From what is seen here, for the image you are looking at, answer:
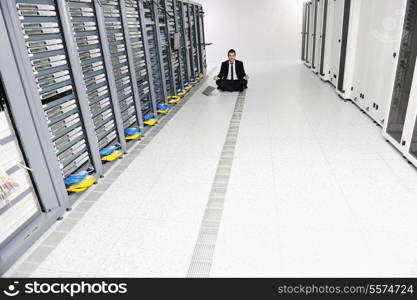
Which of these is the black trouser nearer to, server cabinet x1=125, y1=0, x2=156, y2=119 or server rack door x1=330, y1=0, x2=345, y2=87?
server rack door x1=330, y1=0, x2=345, y2=87

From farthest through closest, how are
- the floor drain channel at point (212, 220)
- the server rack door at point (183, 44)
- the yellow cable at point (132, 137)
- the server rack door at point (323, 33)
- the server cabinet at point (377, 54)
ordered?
the server rack door at point (323, 33)
the server rack door at point (183, 44)
the yellow cable at point (132, 137)
the server cabinet at point (377, 54)
the floor drain channel at point (212, 220)

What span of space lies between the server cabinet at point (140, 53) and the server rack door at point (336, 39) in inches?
176

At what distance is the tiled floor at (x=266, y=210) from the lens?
2.20m

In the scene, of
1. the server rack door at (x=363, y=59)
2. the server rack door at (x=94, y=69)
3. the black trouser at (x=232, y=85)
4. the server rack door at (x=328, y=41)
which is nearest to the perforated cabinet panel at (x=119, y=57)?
the server rack door at (x=94, y=69)

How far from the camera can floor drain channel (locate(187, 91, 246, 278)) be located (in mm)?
2183

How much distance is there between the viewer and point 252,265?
216cm

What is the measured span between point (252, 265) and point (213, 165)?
5.85 ft

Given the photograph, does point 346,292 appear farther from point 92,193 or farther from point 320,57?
point 320,57

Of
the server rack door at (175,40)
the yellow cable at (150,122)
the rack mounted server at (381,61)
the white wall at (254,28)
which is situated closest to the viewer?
the rack mounted server at (381,61)

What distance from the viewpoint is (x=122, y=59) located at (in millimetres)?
4344

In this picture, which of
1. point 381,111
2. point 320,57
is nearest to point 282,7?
point 320,57

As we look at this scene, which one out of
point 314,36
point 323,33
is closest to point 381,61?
point 323,33

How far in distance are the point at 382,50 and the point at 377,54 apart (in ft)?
0.72

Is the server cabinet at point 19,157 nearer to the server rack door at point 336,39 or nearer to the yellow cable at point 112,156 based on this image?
the yellow cable at point 112,156
